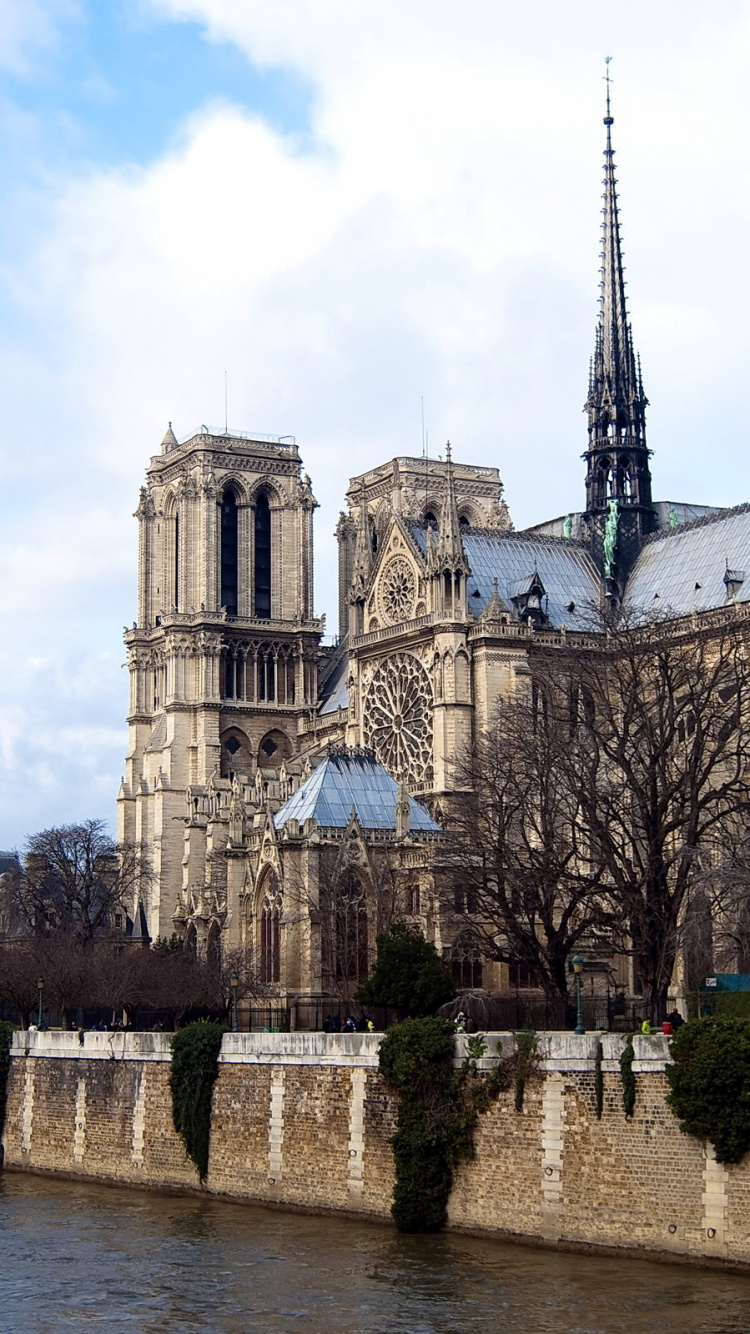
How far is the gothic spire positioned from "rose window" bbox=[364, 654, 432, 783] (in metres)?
14.6

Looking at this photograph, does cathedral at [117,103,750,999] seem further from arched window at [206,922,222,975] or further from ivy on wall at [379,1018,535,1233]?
ivy on wall at [379,1018,535,1233]

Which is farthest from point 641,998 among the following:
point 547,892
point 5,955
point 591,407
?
point 591,407

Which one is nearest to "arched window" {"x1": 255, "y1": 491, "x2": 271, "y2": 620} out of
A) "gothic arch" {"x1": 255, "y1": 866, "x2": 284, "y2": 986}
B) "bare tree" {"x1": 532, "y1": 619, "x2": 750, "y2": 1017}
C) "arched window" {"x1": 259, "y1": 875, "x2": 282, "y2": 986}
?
"gothic arch" {"x1": 255, "y1": 866, "x2": 284, "y2": 986}

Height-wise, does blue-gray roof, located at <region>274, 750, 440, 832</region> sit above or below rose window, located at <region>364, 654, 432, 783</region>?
below

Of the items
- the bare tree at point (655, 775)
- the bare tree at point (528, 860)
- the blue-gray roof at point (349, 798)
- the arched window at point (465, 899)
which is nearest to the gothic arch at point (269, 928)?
the blue-gray roof at point (349, 798)

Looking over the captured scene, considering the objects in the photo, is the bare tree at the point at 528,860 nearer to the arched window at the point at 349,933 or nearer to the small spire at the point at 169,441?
the arched window at the point at 349,933

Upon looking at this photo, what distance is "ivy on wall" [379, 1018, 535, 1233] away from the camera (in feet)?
138

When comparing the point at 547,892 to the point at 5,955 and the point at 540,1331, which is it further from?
the point at 5,955

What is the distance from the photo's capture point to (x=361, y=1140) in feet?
146

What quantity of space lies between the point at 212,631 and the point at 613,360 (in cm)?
2680

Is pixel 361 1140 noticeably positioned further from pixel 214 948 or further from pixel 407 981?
pixel 214 948

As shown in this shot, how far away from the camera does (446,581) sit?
8438cm

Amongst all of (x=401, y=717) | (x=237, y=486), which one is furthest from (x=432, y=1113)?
(x=237, y=486)

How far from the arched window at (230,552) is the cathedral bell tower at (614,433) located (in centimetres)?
2476
